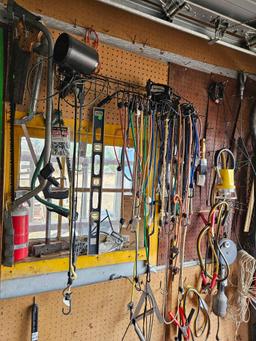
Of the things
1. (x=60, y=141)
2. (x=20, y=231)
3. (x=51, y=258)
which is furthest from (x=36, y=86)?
(x=51, y=258)

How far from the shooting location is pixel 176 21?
6.34ft

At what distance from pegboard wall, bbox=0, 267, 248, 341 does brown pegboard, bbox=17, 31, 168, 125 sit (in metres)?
1.01

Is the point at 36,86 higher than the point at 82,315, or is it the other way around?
the point at 36,86

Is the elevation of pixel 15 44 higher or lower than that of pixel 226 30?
lower

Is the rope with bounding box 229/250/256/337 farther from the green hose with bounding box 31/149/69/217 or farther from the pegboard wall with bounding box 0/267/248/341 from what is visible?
the green hose with bounding box 31/149/69/217

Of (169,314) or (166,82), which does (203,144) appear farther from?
(169,314)

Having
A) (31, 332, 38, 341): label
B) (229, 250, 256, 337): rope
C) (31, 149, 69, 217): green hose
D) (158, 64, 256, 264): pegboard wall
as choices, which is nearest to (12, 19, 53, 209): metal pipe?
(31, 149, 69, 217): green hose

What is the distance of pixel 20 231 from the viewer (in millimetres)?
1516

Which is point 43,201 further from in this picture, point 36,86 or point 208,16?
point 208,16

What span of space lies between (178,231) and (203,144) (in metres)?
0.62

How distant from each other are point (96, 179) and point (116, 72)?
26.4 inches

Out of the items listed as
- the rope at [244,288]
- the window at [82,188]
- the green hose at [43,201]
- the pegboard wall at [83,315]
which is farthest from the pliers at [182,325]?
the green hose at [43,201]

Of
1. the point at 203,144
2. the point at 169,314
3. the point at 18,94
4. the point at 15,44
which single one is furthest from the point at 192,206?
the point at 15,44

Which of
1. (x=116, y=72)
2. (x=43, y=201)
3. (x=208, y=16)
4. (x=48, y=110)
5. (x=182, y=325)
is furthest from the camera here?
(x=182, y=325)
